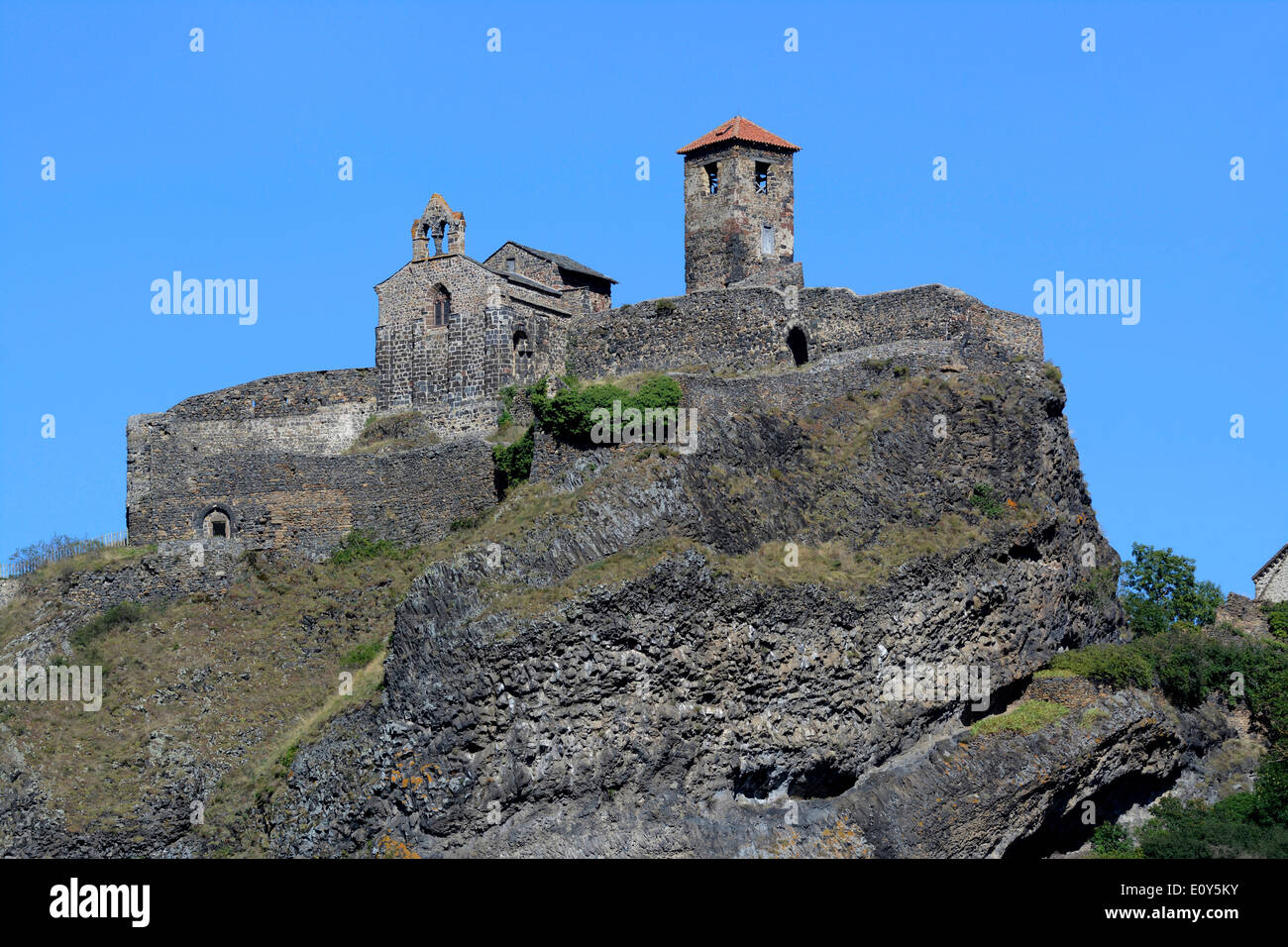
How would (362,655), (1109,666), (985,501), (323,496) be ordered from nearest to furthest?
(1109,666)
(985,501)
(362,655)
(323,496)

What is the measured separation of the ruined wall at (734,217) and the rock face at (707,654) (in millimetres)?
14910

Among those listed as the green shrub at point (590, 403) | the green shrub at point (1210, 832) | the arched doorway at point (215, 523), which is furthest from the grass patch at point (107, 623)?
the green shrub at point (1210, 832)

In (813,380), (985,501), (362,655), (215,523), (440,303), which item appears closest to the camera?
(985,501)

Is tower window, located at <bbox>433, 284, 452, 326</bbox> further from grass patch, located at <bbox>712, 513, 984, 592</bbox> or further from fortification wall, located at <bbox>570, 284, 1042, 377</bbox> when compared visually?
grass patch, located at <bbox>712, 513, 984, 592</bbox>

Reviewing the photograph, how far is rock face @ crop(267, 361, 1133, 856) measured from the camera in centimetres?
5597

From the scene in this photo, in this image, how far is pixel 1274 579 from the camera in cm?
7925

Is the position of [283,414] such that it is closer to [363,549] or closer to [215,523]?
[215,523]

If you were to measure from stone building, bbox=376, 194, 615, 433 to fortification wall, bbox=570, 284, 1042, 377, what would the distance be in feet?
5.84

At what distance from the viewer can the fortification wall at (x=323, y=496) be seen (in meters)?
70.1

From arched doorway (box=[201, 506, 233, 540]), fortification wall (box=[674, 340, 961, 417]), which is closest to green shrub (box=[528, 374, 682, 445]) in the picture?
fortification wall (box=[674, 340, 961, 417])

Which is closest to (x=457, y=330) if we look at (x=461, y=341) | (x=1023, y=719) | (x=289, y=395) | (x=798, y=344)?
(x=461, y=341)

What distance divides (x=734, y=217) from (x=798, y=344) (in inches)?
298

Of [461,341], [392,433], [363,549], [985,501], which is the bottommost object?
[363,549]

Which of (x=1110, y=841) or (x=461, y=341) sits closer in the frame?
(x=1110, y=841)
